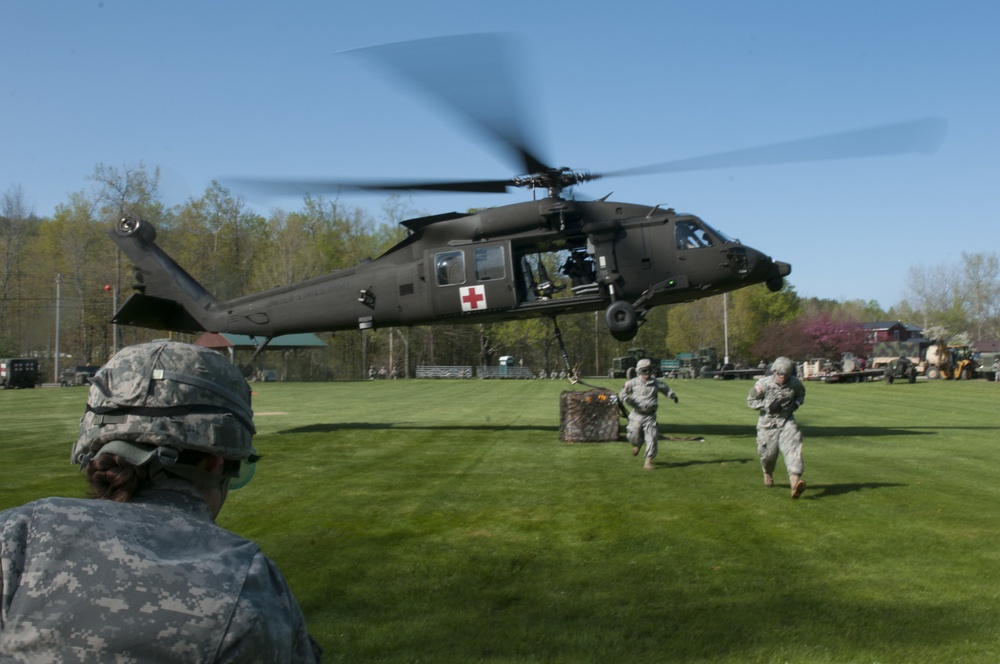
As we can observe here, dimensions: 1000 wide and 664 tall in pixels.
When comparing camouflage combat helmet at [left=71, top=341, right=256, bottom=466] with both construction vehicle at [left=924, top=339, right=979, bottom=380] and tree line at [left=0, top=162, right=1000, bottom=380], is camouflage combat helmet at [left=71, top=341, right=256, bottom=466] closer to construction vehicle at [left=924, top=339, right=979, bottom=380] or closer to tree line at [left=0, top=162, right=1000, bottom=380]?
tree line at [left=0, top=162, right=1000, bottom=380]

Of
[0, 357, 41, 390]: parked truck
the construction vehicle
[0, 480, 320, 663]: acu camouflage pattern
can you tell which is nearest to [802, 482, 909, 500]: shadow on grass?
[0, 480, 320, 663]: acu camouflage pattern

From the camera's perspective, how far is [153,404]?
196 cm

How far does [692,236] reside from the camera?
1609cm

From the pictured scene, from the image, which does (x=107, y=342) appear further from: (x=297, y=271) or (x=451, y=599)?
(x=451, y=599)

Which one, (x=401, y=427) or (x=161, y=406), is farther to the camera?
(x=401, y=427)

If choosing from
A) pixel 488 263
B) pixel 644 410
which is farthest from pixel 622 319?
pixel 644 410

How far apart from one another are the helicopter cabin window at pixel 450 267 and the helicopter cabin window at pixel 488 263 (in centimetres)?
31

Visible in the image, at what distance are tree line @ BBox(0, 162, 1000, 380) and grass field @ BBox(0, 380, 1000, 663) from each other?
40.5ft

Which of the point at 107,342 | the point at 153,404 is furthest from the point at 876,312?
the point at 153,404

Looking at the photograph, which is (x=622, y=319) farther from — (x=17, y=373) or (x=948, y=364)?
(x=948, y=364)

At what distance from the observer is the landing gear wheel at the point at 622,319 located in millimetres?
Answer: 15828

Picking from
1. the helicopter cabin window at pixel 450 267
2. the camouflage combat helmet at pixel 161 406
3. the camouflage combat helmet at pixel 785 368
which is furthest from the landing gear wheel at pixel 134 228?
the camouflage combat helmet at pixel 161 406

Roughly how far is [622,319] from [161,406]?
1422 cm

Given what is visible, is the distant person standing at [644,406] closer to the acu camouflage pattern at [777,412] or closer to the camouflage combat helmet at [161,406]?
the acu camouflage pattern at [777,412]
